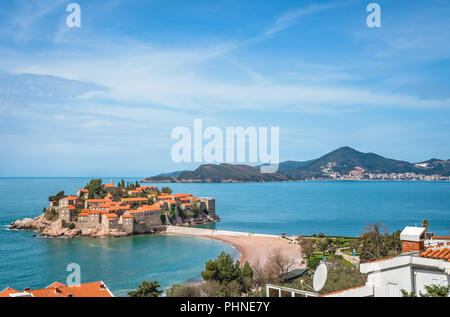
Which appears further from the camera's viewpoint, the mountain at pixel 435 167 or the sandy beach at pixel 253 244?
the mountain at pixel 435 167

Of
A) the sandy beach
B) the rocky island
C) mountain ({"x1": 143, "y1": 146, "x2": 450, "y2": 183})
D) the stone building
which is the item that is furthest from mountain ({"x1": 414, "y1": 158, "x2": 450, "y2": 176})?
the stone building

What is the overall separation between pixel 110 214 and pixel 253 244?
49.9ft

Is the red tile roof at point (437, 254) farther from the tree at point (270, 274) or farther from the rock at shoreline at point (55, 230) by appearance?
the rock at shoreline at point (55, 230)

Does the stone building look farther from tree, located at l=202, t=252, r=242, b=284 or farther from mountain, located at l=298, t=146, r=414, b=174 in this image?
mountain, located at l=298, t=146, r=414, b=174

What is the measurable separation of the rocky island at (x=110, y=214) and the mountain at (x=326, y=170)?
104 m

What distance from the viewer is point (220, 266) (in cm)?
1427

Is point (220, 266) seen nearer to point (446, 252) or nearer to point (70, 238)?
point (446, 252)

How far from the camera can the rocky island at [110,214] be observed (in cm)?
3462

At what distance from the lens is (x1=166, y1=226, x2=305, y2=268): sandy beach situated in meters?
23.3

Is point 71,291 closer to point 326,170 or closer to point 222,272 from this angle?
point 222,272

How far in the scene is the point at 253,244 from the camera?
29.0m

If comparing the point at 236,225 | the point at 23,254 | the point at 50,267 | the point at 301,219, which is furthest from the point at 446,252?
the point at 301,219

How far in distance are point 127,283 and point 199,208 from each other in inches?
1000

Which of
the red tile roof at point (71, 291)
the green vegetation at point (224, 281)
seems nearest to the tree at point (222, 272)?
the green vegetation at point (224, 281)
